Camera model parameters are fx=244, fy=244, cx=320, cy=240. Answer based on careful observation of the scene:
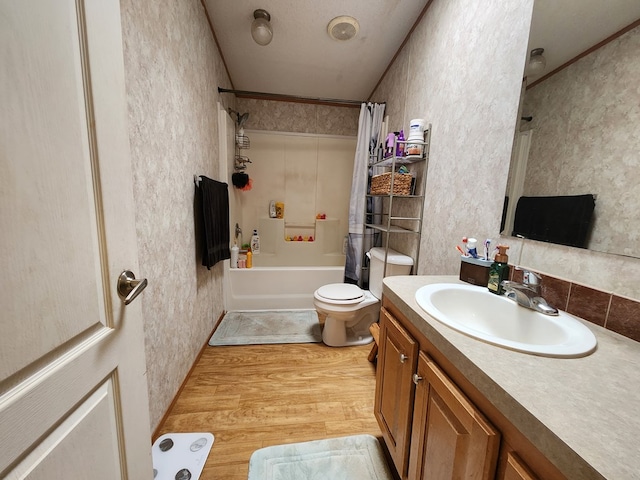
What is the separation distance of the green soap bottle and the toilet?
32.7 inches

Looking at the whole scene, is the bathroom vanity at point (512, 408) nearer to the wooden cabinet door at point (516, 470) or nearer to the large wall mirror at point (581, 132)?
the wooden cabinet door at point (516, 470)

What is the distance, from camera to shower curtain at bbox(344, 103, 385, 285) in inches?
92.7

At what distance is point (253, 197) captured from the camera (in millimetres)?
3262

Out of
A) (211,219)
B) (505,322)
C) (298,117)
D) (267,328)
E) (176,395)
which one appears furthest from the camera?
(298,117)

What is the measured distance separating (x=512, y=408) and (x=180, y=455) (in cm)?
139

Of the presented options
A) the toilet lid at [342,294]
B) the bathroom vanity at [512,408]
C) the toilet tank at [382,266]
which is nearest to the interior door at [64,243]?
the bathroom vanity at [512,408]

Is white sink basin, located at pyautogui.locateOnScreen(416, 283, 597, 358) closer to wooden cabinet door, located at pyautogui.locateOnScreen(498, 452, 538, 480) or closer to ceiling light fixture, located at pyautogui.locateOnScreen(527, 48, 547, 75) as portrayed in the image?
wooden cabinet door, located at pyautogui.locateOnScreen(498, 452, 538, 480)

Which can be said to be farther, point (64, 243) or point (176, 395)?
point (176, 395)

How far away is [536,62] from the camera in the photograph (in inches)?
36.0

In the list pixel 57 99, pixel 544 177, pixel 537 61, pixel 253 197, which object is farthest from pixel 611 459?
pixel 253 197

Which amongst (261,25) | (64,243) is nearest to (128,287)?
(64,243)

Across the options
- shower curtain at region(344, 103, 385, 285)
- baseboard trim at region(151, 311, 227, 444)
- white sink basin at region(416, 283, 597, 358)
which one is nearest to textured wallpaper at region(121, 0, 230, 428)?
baseboard trim at region(151, 311, 227, 444)

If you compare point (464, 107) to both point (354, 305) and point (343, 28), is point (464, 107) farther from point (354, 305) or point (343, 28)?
point (354, 305)

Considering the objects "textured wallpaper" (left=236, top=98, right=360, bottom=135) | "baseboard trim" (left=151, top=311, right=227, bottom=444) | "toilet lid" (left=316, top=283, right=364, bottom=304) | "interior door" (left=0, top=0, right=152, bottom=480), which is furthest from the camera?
"textured wallpaper" (left=236, top=98, right=360, bottom=135)
